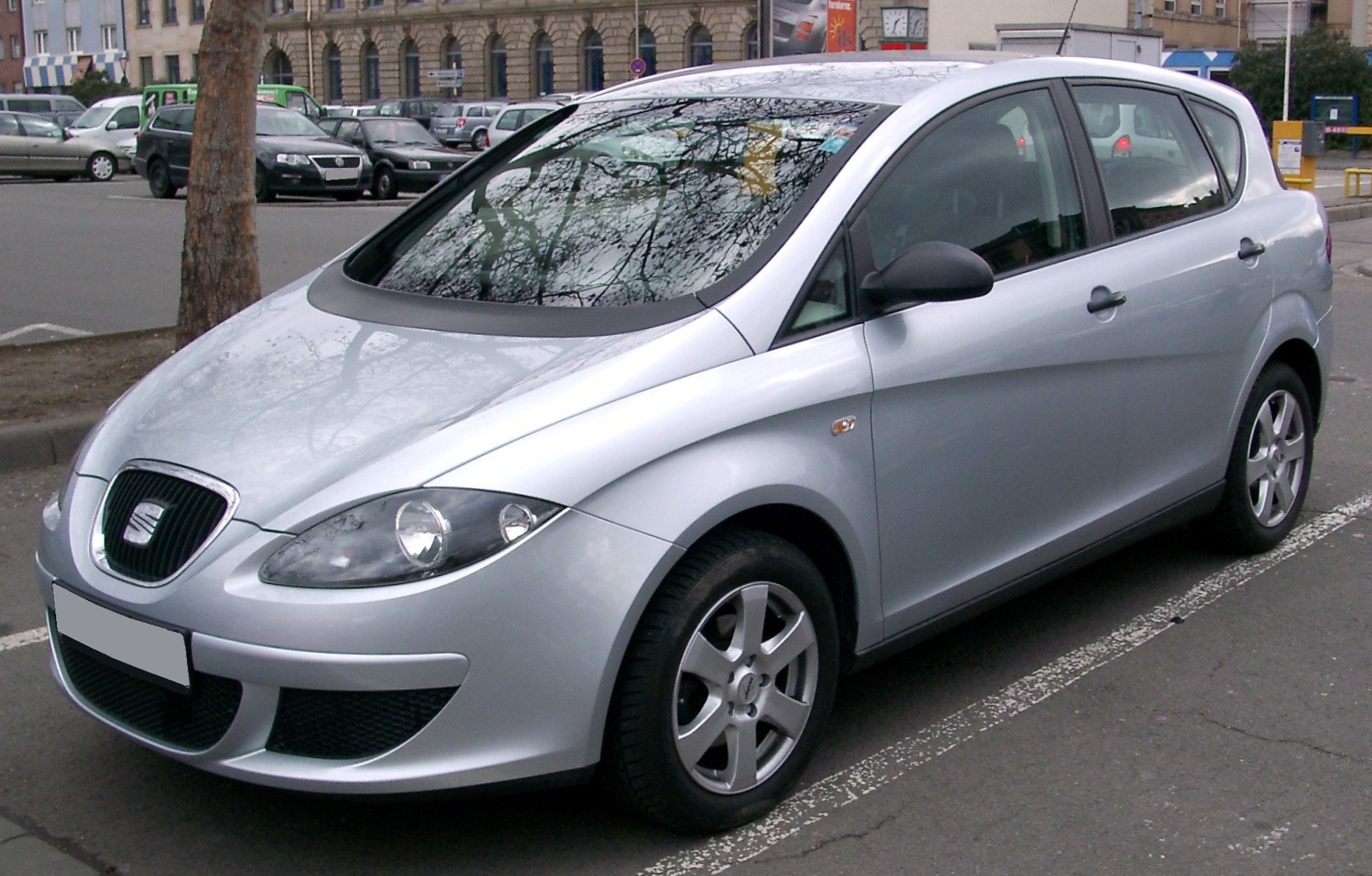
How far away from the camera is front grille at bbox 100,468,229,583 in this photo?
2994 mm

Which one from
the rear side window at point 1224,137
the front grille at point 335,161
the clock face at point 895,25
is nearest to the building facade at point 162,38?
the clock face at point 895,25

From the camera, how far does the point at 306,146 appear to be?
916 inches

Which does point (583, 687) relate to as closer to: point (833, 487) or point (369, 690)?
point (369, 690)

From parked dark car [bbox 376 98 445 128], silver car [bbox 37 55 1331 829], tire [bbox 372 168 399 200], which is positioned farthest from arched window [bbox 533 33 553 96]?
silver car [bbox 37 55 1331 829]

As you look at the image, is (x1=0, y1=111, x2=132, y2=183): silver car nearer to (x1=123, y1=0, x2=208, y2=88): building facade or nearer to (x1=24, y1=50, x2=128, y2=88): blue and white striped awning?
(x1=123, y1=0, x2=208, y2=88): building facade

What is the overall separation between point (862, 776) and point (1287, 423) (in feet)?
8.19

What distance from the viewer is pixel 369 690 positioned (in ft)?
9.20

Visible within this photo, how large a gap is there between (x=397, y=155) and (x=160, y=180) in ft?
12.6

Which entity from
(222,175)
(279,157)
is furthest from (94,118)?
(222,175)

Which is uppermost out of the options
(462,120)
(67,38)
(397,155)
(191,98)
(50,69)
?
(67,38)

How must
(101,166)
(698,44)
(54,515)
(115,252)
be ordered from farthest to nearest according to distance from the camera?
(698,44) → (101,166) → (115,252) → (54,515)

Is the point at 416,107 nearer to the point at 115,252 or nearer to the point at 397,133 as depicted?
the point at 397,133

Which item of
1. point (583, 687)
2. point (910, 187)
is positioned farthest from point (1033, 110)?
point (583, 687)

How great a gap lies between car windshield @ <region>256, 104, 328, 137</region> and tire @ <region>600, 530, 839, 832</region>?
21762 millimetres
